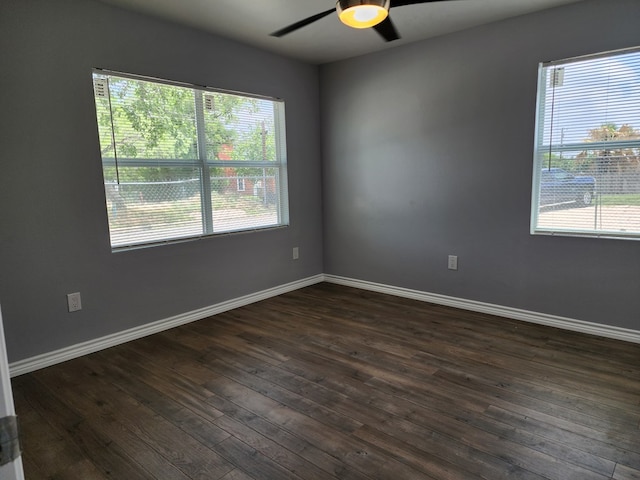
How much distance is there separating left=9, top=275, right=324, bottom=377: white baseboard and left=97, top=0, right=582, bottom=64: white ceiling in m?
2.42

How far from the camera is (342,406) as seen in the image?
218cm

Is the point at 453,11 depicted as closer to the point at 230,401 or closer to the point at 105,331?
the point at 230,401

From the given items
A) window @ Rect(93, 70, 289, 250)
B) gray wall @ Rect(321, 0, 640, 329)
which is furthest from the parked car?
window @ Rect(93, 70, 289, 250)

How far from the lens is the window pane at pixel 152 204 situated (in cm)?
299

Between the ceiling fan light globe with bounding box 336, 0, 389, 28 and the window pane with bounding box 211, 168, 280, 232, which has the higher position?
the ceiling fan light globe with bounding box 336, 0, 389, 28

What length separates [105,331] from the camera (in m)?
3.00

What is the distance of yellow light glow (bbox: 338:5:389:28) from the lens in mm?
1911

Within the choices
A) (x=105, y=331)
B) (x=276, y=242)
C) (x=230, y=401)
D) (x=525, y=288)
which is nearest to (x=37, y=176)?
(x=105, y=331)

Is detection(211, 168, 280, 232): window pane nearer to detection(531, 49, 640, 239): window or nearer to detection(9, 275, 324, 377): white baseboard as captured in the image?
detection(9, 275, 324, 377): white baseboard

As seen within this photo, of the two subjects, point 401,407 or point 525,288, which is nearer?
point 401,407

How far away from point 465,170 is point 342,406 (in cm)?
241

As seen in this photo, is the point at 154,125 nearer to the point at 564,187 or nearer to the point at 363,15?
the point at 363,15

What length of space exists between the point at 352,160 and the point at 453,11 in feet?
5.74

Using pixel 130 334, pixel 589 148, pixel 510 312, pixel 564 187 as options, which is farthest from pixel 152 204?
pixel 589 148
